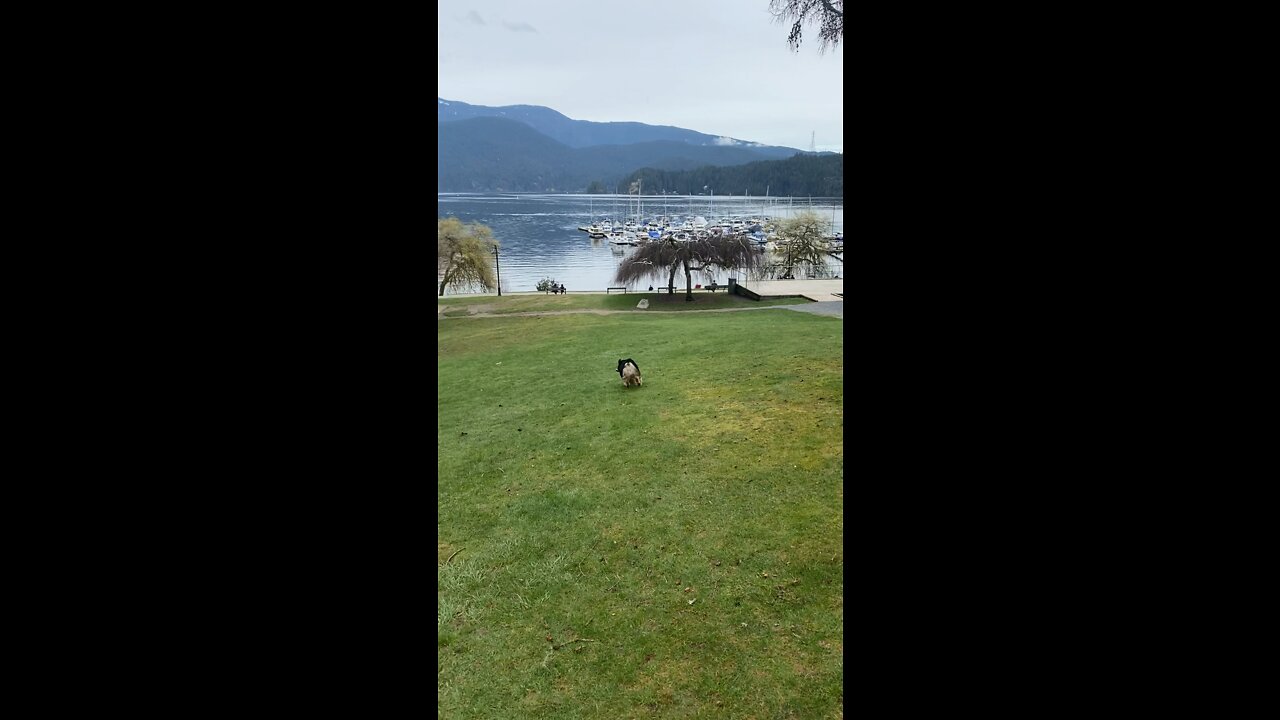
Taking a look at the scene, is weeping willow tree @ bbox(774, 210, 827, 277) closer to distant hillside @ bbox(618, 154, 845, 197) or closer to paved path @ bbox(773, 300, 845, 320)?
distant hillside @ bbox(618, 154, 845, 197)

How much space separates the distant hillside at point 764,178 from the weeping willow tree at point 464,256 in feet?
24.3

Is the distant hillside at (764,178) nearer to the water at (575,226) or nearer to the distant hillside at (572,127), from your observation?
the water at (575,226)

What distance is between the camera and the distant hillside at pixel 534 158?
6681 cm

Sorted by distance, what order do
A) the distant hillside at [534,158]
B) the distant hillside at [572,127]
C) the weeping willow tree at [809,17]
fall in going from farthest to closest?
the distant hillside at [572,127]
the distant hillside at [534,158]
the weeping willow tree at [809,17]

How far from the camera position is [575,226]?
155 feet

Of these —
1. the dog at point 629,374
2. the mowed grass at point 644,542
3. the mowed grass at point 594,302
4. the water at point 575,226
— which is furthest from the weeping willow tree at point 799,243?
the dog at point 629,374

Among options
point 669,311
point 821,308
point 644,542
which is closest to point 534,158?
point 669,311

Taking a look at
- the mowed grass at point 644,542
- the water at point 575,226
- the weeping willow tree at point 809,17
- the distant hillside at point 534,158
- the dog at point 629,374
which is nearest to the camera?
the mowed grass at point 644,542

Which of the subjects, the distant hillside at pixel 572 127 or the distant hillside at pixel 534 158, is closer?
the distant hillside at pixel 534 158

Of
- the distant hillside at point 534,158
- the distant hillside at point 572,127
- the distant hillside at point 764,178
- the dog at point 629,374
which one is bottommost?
the dog at point 629,374

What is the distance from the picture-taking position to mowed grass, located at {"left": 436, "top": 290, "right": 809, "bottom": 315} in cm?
1619
